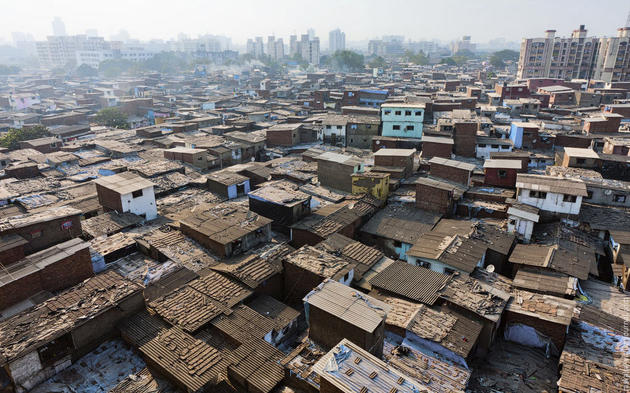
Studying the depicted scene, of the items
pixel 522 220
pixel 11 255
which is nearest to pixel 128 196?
pixel 11 255

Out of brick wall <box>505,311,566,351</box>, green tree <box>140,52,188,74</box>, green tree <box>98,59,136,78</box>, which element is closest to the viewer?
brick wall <box>505,311,566,351</box>

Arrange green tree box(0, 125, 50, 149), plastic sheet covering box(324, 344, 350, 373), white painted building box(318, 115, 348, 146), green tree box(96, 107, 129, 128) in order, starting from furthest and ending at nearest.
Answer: green tree box(96, 107, 129, 128) → green tree box(0, 125, 50, 149) → white painted building box(318, 115, 348, 146) → plastic sheet covering box(324, 344, 350, 373)

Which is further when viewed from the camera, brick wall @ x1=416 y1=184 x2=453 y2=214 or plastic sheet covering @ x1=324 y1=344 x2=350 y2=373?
brick wall @ x1=416 y1=184 x2=453 y2=214

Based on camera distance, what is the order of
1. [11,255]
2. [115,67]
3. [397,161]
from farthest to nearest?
1. [115,67]
2. [397,161]
3. [11,255]

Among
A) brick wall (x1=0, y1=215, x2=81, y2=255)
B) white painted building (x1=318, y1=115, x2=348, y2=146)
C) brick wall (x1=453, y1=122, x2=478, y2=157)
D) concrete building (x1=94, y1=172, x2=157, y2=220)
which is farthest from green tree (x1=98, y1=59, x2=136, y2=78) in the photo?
brick wall (x1=0, y1=215, x2=81, y2=255)

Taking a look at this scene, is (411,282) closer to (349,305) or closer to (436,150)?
(349,305)

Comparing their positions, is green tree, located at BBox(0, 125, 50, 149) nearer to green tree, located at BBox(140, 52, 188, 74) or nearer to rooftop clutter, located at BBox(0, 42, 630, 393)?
rooftop clutter, located at BBox(0, 42, 630, 393)

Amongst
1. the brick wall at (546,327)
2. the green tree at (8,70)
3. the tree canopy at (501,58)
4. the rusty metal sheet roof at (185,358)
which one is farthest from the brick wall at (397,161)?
the green tree at (8,70)

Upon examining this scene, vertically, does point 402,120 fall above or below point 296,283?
above

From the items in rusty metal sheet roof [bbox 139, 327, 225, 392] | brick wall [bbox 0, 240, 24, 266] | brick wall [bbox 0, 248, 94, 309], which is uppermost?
brick wall [bbox 0, 240, 24, 266]
